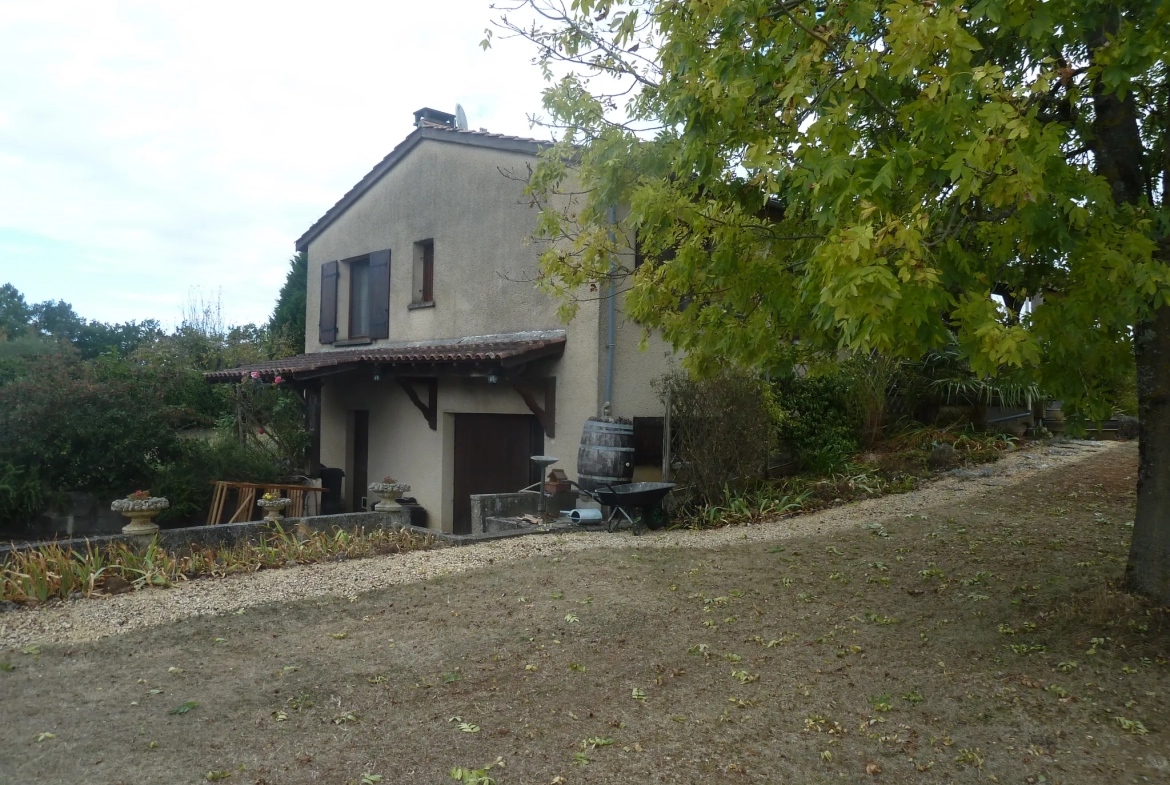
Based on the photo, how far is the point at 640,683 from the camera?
4555mm

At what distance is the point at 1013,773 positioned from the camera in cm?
353

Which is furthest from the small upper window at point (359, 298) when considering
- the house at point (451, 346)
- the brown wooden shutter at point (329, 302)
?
the brown wooden shutter at point (329, 302)

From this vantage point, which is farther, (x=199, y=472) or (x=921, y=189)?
(x=199, y=472)

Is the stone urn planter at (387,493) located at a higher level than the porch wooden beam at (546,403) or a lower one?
lower

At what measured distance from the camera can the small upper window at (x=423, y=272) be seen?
1318cm

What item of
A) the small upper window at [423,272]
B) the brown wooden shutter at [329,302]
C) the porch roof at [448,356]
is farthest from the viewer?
the brown wooden shutter at [329,302]

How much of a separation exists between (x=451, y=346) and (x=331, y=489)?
4018 millimetres

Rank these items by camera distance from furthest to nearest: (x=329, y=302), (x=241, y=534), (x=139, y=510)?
(x=329, y=302)
(x=241, y=534)
(x=139, y=510)

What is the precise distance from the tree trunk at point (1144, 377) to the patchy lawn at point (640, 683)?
270 millimetres

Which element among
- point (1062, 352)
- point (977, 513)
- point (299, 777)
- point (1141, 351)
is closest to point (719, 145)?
point (1062, 352)

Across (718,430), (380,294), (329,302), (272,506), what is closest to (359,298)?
(329,302)

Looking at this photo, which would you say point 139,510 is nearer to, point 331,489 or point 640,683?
point 640,683

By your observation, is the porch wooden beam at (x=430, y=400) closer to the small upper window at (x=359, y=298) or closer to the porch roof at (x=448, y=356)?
the porch roof at (x=448, y=356)

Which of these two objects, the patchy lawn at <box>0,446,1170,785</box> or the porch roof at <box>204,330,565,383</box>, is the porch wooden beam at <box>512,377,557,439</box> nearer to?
the porch roof at <box>204,330,565,383</box>
